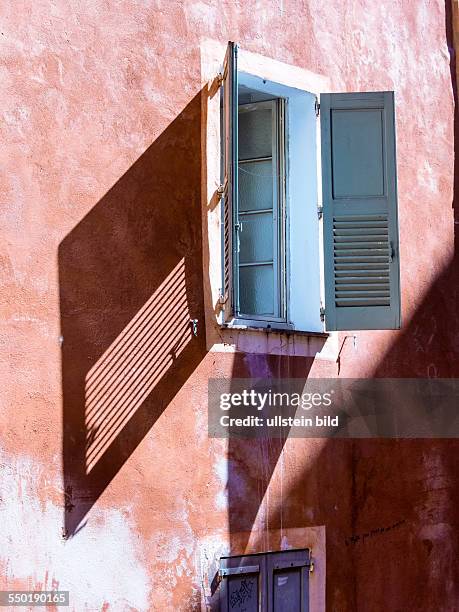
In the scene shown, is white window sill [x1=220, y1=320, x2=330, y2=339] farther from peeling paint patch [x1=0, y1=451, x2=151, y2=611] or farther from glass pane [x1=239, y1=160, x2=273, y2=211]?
peeling paint patch [x1=0, y1=451, x2=151, y2=611]

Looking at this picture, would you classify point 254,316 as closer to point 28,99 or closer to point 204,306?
point 204,306

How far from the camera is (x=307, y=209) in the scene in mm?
6914

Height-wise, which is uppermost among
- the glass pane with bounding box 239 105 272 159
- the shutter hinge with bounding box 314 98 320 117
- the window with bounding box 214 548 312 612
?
the shutter hinge with bounding box 314 98 320 117

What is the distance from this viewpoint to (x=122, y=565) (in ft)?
18.5

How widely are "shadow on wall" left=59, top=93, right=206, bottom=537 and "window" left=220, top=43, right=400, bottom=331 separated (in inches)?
9.3

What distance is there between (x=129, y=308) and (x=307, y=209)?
5.17 feet

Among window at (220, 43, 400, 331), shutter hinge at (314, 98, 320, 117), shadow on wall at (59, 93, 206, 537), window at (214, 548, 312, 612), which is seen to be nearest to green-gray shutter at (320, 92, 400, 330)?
window at (220, 43, 400, 331)

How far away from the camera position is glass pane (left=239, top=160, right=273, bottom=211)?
6953mm

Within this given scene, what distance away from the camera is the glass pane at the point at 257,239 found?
22.6 ft

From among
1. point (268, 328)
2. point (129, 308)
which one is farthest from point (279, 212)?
point (129, 308)

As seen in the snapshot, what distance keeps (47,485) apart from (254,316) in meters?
1.72

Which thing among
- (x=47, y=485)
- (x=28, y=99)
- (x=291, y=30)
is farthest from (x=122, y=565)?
(x=291, y=30)

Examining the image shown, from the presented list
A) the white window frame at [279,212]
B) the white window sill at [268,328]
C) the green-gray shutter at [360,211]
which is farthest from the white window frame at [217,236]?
the green-gray shutter at [360,211]

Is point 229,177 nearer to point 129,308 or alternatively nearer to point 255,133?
point 129,308
